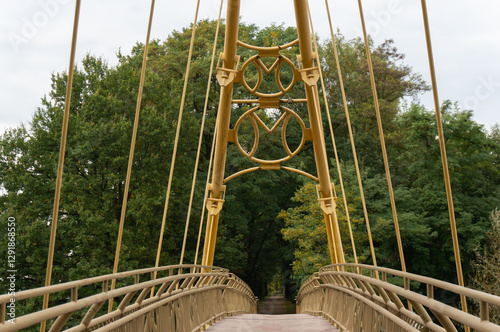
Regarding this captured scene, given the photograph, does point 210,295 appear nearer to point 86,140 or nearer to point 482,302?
point 482,302

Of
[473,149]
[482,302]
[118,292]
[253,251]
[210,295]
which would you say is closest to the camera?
[482,302]

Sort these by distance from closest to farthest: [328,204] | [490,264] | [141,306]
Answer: [141,306] < [328,204] < [490,264]

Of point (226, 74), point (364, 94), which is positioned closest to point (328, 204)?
point (226, 74)

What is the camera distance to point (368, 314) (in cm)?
613

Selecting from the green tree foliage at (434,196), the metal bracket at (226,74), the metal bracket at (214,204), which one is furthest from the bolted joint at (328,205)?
the green tree foliage at (434,196)

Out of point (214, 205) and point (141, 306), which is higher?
point (214, 205)

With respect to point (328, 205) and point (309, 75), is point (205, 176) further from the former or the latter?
point (309, 75)

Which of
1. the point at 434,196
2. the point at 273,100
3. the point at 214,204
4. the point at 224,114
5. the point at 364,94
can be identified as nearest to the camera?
the point at 224,114

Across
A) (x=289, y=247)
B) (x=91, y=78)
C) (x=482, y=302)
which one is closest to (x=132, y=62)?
(x=91, y=78)

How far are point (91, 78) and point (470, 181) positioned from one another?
2046cm

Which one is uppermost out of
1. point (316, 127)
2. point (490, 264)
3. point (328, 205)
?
point (316, 127)

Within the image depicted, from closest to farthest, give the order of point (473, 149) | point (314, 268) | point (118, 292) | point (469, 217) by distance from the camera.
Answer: point (118, 292)
point (314, 268)
point (469, 217)
point (473, 149)

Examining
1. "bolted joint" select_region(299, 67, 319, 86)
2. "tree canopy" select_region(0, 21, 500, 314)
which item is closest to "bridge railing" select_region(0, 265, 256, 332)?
"bolted joint" select_region(299, 67, 319, 86)

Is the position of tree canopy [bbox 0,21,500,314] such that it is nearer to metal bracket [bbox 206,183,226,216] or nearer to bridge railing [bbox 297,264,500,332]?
metal bracket [bbox 206,183,226,216]
